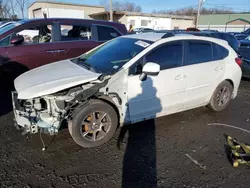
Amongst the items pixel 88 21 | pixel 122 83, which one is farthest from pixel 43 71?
pixel 88 21

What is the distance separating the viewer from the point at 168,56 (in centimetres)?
368

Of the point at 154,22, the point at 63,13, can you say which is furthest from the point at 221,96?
the point at 154,22

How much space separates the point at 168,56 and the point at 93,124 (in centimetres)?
169

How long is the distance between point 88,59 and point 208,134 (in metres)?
2.50

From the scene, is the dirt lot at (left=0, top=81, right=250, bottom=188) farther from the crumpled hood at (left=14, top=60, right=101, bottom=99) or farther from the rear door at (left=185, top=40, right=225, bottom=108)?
the crumpled hood at (left=14, top=60, right=101, bottom=99)

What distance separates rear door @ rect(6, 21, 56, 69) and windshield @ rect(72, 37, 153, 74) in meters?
1.62

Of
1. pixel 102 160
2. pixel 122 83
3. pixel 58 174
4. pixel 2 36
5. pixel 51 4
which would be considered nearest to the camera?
pixel 58 174

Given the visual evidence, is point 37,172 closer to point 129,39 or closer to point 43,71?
point 43,71

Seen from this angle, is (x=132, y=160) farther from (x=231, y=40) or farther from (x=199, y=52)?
(x=231, y=40)

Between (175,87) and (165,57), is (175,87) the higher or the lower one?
the lower one

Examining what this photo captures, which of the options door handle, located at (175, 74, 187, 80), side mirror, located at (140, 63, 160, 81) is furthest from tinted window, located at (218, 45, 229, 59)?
side mirror, located at (140, 63, 160, 81)

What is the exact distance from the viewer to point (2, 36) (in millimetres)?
4891

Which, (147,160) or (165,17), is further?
(165,17)

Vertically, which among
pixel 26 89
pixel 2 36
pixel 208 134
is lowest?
pixel 208 134
